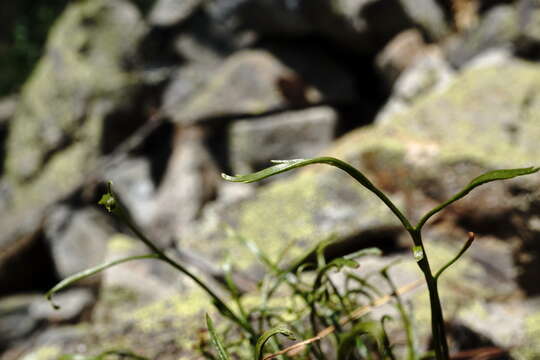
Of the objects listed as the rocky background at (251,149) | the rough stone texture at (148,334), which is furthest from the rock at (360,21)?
the rough stone texture at (148,334)

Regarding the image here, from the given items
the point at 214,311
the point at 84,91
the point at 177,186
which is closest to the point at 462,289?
the point at 214,311

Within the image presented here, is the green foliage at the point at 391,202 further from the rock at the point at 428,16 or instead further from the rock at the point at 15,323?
the rock at the point at 428,16

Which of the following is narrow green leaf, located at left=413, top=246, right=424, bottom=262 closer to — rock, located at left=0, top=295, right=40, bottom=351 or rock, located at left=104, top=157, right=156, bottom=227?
rock, located at left=0, top=295, right=40, bottom=351

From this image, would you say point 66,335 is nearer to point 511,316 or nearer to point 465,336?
point 465,336

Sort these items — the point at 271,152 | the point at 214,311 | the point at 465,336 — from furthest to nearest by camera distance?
1. the point at 271,152
2. the point at 214,311
3. the point at 465,336

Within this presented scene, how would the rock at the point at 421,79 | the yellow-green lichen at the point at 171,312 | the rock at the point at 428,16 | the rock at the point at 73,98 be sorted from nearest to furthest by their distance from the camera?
the yellow-green lichen at the point at 171,312
the rock at the point at 421,79
the rock at the point at 428,16
the rock at the point at 73,98

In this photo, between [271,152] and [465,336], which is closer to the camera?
[465,336]
